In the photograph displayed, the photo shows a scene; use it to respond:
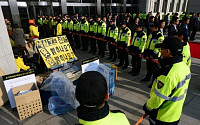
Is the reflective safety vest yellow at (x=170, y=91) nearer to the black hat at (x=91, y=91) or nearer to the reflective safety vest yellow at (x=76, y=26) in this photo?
the black hat at (x=91, y=91)

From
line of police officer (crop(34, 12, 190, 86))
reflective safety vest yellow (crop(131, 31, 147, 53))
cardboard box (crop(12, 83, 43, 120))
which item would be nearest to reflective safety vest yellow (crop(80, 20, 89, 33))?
line of police officer (crop(34, 12, 190, 86))

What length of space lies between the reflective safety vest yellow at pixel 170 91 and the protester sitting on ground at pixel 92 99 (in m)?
1.08

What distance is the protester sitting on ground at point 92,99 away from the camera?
967 mm

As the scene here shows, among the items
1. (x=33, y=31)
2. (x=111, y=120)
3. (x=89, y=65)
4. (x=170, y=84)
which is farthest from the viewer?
(x=33, y=31)

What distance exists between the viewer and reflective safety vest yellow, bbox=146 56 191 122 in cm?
182

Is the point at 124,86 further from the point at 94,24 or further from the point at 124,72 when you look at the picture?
the point at 94,24

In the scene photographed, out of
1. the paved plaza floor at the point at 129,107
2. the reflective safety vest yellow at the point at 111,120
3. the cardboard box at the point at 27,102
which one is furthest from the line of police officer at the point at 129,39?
the cardboard box at the point at 27,102

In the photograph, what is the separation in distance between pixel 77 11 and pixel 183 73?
18165 mm

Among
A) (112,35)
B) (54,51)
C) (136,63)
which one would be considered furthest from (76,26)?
(136,63)

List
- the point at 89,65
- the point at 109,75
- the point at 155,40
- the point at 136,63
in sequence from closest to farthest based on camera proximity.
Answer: the point at 109,75 → the point at 89,65 → the point at 155,40 → the point at 136,63

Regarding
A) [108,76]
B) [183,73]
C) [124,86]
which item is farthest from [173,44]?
[124,86]

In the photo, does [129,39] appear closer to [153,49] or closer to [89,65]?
[153,49]

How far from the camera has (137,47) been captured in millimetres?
5609

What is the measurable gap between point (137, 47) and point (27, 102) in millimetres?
4361
